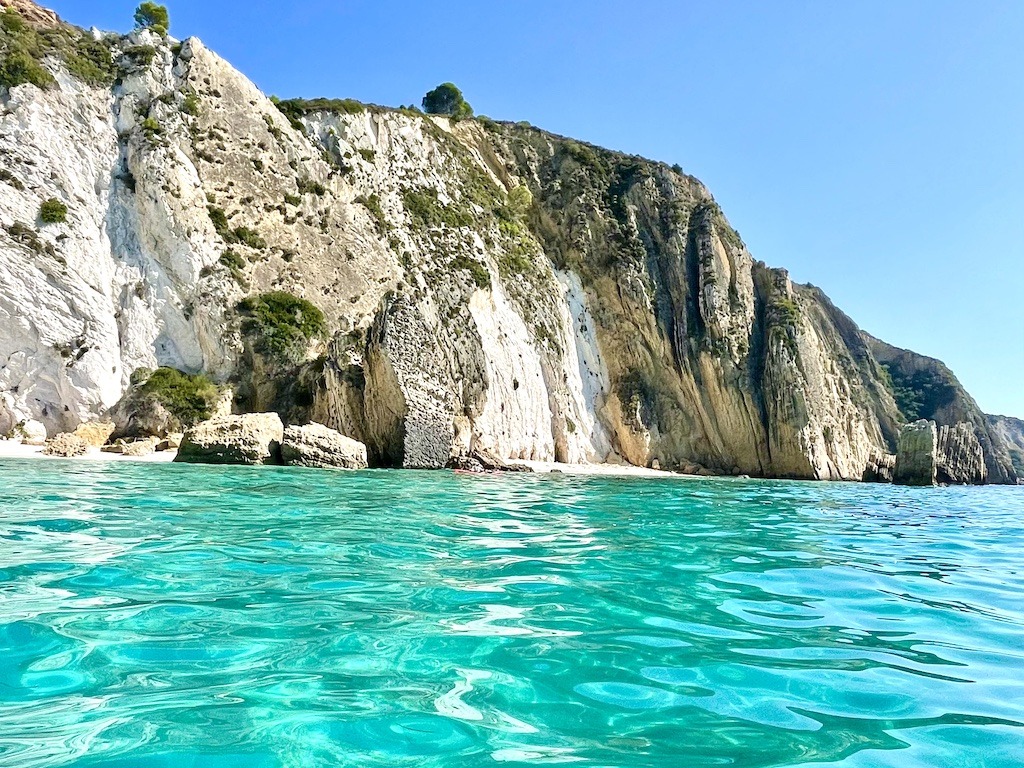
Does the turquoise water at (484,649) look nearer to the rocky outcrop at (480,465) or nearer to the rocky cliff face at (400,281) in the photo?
the rocky outcrop at (480,465)

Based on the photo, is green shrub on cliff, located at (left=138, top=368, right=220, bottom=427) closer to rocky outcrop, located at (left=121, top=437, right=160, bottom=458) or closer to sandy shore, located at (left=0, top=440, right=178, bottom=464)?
rocky outcrop, located at (left=121, top=437, right=160, bottom=458)

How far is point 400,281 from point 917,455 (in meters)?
A: 33.0

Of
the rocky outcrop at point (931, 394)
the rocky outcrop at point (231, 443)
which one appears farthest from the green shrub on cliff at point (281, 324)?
the rocky outcrop at point (931, 394)

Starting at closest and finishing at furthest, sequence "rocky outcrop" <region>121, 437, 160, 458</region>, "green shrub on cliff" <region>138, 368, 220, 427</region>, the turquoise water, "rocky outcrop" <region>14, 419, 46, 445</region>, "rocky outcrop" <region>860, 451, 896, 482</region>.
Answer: the turquoise water
"rocky outcrop" <region>121, 437, 160, 458</region>
"rocky outcrop" <region>14, 419, 46, 445</region>
"green shrub on cliff" <region>138, 368, 220, 427</region>
"rocky outcrop" <region>860, 451, 896, 482</region>

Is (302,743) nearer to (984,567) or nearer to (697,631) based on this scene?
(697,631)

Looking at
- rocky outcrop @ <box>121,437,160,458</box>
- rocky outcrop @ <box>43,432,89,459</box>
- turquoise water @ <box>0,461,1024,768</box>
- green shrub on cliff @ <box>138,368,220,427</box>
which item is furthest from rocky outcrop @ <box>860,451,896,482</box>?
rocky outcrop @ <box>43,432,89,459</box>

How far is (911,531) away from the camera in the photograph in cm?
1098

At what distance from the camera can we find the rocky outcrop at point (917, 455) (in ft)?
126

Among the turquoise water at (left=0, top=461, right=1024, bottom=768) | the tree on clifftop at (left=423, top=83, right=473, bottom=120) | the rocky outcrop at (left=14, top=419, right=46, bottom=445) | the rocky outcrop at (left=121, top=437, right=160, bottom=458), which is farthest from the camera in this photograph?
the tree on clifftop at (left=423, top=83, right=473, bottom=120)

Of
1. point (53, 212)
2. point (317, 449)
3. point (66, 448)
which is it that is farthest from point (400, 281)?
point (66, 448)

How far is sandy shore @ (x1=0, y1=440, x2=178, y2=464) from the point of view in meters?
19.3

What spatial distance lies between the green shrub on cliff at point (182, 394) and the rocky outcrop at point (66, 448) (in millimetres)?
4330

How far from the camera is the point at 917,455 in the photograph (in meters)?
38.9

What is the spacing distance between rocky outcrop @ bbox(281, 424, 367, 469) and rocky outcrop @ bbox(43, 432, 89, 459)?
248 inches
